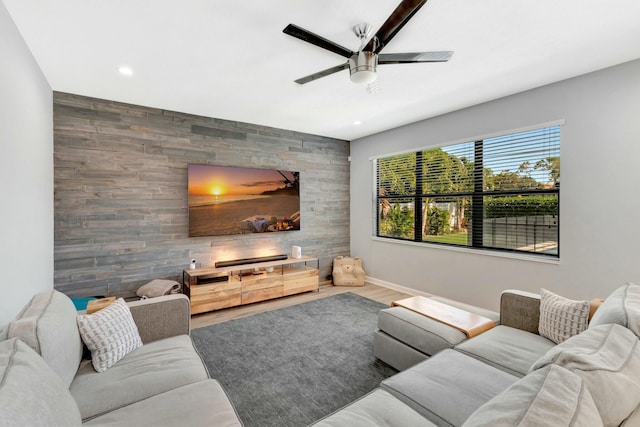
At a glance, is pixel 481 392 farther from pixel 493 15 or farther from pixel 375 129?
pixel 375 129

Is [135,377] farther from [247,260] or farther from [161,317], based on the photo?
[247,260]

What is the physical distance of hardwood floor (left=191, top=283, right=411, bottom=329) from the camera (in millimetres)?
3524

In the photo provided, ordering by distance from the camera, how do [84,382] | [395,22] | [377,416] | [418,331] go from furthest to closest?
[418,331] < [395,22] < [84,382] < [377,416]

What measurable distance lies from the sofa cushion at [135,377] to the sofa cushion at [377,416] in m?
0.77

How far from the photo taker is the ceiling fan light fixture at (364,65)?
2.02 metres

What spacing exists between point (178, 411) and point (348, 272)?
12.9ft

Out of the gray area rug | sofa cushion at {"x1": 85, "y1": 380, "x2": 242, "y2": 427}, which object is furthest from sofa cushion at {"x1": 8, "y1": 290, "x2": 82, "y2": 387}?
the gray area rug

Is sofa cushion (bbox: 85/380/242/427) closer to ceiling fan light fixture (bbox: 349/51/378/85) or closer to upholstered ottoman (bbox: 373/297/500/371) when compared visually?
upholstered ottoman (bbox: 373/297/500/371)

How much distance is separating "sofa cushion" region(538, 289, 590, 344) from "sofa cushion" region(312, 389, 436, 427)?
4.12ft

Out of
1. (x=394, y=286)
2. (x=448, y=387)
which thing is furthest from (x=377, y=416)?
(x=394, y=286)

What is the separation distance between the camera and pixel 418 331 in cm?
212

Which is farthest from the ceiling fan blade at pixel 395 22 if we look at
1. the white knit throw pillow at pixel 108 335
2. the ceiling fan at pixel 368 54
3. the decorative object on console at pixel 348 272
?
the decorative object on console at pixel 348 272

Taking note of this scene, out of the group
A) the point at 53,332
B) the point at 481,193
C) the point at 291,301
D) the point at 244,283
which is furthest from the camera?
the point at 291,301

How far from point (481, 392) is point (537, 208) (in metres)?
2.55
